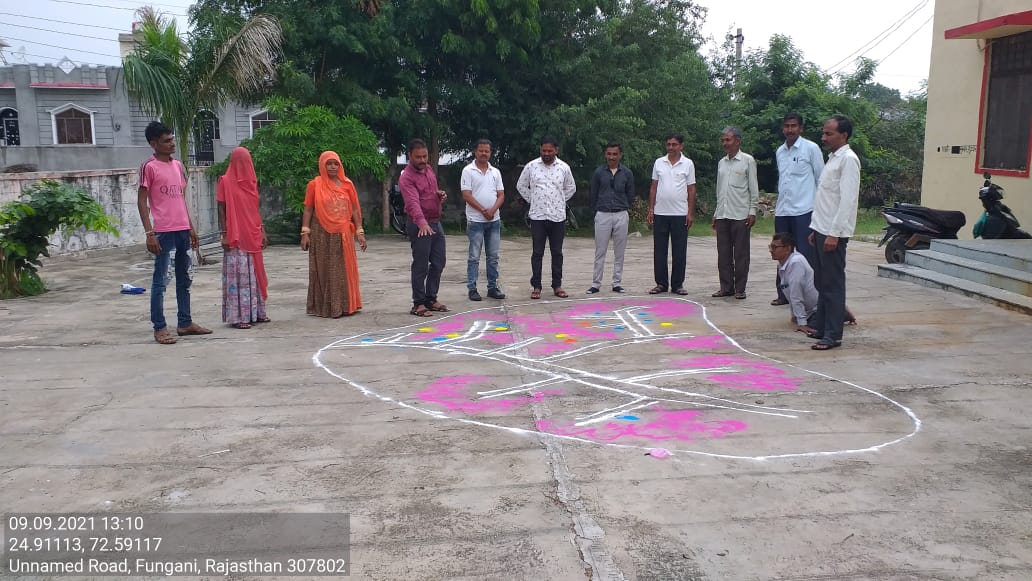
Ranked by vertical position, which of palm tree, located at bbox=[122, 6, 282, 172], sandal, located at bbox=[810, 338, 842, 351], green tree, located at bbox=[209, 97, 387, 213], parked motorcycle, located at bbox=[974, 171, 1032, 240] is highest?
palm tree, located at bbox=[122, 6, 282, 172]

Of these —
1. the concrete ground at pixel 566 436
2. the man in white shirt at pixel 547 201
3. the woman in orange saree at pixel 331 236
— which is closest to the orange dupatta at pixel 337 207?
the woman in orange saree at pixel 331 236

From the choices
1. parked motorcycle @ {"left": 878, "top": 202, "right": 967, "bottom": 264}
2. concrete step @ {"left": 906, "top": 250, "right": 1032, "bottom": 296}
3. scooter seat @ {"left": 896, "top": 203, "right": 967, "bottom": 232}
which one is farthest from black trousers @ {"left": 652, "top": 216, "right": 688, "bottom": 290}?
scooter seat @ {"left": 896, "top": 203, "right": 967, "bottom": 232}

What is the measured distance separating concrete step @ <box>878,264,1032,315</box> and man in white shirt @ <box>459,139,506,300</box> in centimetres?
457

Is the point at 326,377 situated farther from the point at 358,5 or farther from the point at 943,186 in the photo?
the point at 358,5

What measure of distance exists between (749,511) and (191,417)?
303 cm

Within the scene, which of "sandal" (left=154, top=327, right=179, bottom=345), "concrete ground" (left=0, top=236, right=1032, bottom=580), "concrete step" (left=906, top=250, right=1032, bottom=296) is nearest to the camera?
"concrete ground" (left=0, top=236, right=1032, bottom=580)

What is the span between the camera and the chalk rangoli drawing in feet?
13.3

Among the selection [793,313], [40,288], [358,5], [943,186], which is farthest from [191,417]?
[358,5]

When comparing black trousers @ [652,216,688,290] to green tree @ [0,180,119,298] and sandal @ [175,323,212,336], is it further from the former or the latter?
green tree @ [0,180,119,298]

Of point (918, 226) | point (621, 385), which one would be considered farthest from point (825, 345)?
point (918, 226)

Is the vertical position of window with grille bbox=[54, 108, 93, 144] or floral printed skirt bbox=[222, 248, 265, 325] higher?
window with grille bbox=[54, 108, 93, 144]

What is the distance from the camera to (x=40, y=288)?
8.76 m

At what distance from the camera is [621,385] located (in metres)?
5.00

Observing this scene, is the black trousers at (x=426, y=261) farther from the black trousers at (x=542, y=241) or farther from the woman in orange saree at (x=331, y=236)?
the black trousers at (x=542, y=241)
